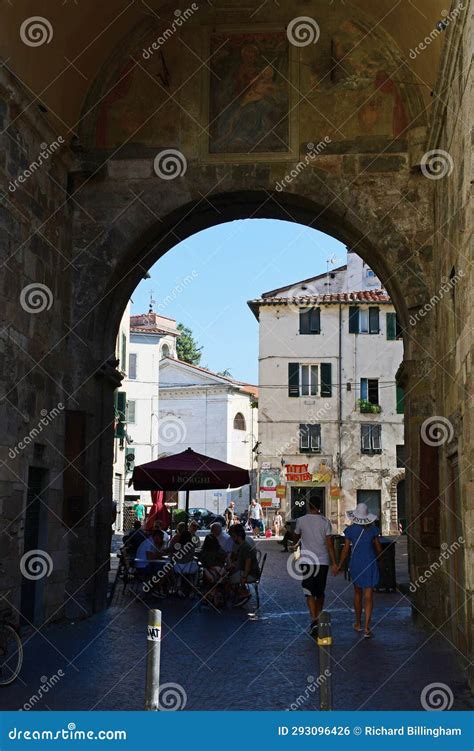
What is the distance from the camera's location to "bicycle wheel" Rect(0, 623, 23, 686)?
25.6 ft

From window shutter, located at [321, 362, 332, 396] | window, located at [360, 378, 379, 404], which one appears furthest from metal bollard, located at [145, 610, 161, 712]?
window, located at [360, 378, 379, 404]

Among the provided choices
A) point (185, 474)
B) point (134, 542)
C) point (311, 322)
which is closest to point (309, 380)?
point (311, 322)

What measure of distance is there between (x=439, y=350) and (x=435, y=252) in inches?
54.5

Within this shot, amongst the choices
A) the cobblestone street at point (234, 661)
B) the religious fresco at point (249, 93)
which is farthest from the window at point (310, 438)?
the religious fresco at point (249, 93)

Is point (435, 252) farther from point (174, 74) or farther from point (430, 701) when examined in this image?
point (430, 701)

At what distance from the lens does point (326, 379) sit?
4053 centimetres

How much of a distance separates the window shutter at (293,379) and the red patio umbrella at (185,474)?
25337 mm

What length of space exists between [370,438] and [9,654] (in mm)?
→ 32667

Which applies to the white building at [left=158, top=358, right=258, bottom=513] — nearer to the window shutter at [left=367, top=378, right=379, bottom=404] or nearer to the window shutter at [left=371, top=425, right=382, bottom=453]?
the window shutter at [left=367, top=378, right=379, bottom=404]

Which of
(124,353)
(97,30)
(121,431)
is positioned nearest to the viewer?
(97,30)

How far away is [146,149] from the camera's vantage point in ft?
42.9

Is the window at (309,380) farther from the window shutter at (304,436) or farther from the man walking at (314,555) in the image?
the man walking at (314,555)

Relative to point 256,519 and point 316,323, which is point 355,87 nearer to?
point 256,519

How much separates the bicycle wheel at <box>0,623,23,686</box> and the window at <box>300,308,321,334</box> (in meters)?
33.4
